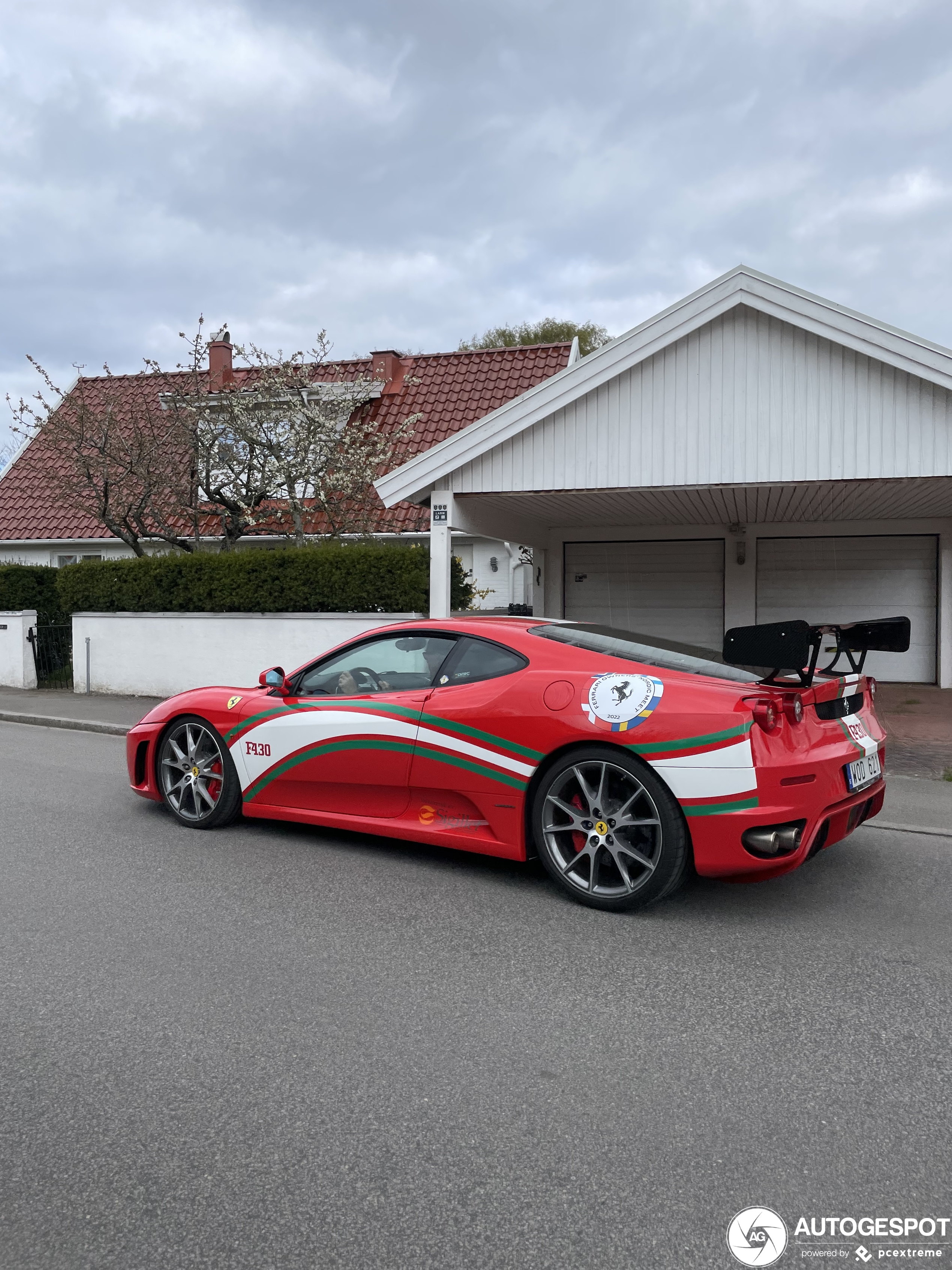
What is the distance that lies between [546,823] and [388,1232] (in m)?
2.46

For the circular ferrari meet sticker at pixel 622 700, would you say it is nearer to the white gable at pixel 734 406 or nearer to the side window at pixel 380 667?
the side window at pixel 380 667

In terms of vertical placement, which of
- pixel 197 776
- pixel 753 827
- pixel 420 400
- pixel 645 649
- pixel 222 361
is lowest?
pixel 197 776

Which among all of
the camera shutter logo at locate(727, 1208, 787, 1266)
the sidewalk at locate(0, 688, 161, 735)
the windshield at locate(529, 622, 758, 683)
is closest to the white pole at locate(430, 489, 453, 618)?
the sidewalk at locate(0, 688, 161, 735)

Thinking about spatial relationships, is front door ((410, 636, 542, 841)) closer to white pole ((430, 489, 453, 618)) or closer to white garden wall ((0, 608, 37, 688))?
white pole ((430, 489, 453, 618))

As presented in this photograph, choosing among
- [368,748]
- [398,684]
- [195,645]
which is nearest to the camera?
[368,748]

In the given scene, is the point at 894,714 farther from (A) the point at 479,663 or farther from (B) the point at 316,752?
(B) the point at 316,752

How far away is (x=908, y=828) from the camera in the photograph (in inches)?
243

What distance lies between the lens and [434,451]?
10.9m

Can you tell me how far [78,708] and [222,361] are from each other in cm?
1294

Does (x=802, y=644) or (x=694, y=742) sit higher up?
(x=802, y=644)

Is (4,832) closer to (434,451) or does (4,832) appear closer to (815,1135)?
(815,1135)

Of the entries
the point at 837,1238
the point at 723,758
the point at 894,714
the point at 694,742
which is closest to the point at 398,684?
the point at 694,742

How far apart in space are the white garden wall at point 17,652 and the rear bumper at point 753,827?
44.8ft

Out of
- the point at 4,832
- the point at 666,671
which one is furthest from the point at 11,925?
the point at 666,671
